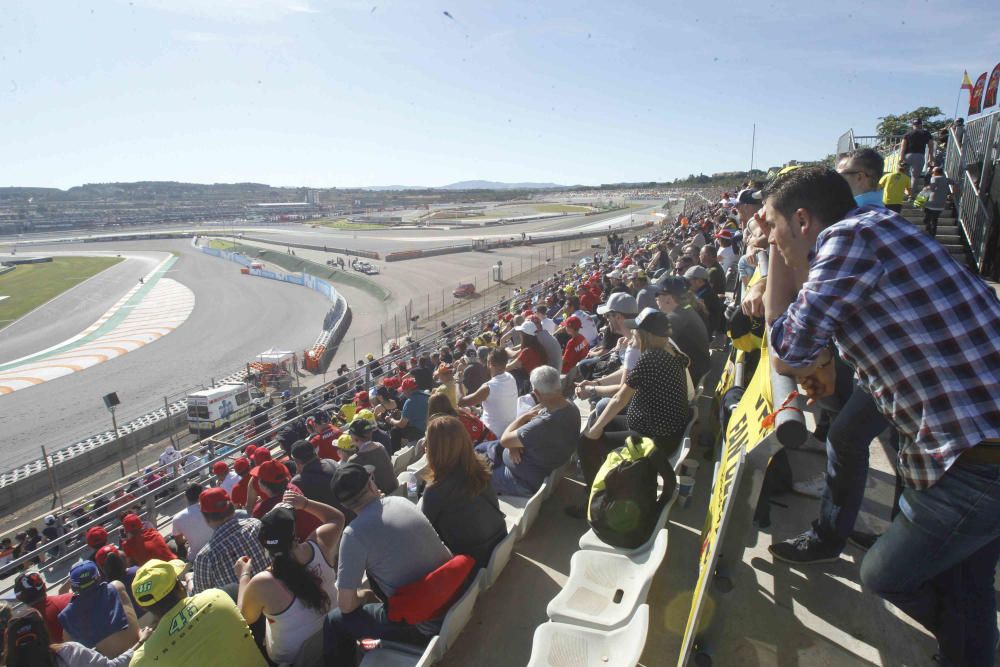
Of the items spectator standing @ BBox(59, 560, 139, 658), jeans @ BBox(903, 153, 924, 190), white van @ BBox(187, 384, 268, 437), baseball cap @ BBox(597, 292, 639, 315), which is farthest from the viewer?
white van @ BBox(187, 384, 268, 437)

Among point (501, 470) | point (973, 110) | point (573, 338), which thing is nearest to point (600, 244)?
point (973, 110)

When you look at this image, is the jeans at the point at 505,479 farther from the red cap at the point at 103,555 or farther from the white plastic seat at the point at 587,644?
the red cap at the point at 103,555

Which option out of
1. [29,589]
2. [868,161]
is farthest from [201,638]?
[868,161]

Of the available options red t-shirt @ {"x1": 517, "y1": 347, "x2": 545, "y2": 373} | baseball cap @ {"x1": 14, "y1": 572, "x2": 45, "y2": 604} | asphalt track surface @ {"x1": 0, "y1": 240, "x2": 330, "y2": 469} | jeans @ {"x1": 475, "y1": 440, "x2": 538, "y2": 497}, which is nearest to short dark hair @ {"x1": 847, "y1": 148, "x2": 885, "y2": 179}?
jeans @ {"x1": 475, "y1": 440, "x2": 538, "y2": 497}

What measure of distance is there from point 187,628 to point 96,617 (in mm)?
1464

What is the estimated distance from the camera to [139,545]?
16.5ft

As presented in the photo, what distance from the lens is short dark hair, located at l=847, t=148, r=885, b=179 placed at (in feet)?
12.2

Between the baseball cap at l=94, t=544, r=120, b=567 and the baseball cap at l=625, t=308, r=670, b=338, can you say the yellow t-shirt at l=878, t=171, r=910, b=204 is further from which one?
the baseball cap at l=94, t=544, r=120, b=567

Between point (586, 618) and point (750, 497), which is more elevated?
point (750, 497)

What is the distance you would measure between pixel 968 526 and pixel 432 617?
2307 millimetres

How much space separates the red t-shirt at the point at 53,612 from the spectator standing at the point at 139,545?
899 millimetres

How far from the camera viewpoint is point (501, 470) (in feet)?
14.2

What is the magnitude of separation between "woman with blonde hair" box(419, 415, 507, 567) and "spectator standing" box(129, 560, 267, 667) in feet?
3.73

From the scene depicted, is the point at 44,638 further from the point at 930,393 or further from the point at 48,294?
the point at 48,294
